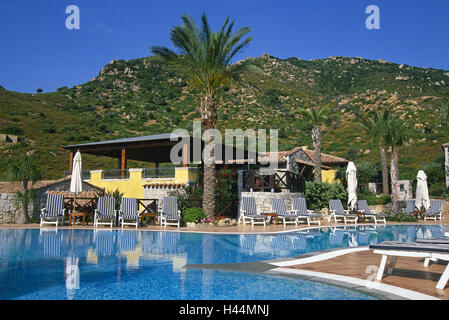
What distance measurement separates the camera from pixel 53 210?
47.1 feet

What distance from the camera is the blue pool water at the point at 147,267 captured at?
4.69 meters

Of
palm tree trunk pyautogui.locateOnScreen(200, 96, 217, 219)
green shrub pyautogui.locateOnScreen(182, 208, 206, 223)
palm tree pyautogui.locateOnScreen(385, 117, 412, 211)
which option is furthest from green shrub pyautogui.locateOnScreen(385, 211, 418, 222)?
green shrub pyautogui.locateOnScreen(182, 208, 206, 223)

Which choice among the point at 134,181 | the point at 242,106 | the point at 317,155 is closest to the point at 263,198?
the point at 134,181

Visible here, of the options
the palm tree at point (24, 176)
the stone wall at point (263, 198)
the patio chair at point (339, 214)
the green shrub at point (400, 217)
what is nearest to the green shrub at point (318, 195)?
the patio chair at point (339, 214)

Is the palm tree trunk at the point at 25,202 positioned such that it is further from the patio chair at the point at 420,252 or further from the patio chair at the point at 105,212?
the patio chair at the point at 420,252

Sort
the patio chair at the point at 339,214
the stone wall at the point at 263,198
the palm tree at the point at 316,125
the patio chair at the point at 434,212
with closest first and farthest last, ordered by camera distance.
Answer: the patio chair at the point at 339,214, the stone wall at the point at 263,198, the patio chair at the point at 434,212, the palm tree at the point at 316,125

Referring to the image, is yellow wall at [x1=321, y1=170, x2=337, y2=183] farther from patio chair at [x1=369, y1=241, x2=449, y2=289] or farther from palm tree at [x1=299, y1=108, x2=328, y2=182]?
patio chair at [x1=369, y1=241, x2=449, y2=289]

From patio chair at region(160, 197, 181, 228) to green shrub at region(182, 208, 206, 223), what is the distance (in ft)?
1.42

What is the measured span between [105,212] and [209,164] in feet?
15.0

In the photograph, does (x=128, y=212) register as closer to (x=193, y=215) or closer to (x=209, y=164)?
(x=193, y=215)

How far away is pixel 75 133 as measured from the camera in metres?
41.9

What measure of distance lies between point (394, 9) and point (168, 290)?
13022 millimetres

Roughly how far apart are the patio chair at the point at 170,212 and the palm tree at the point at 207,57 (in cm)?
132
